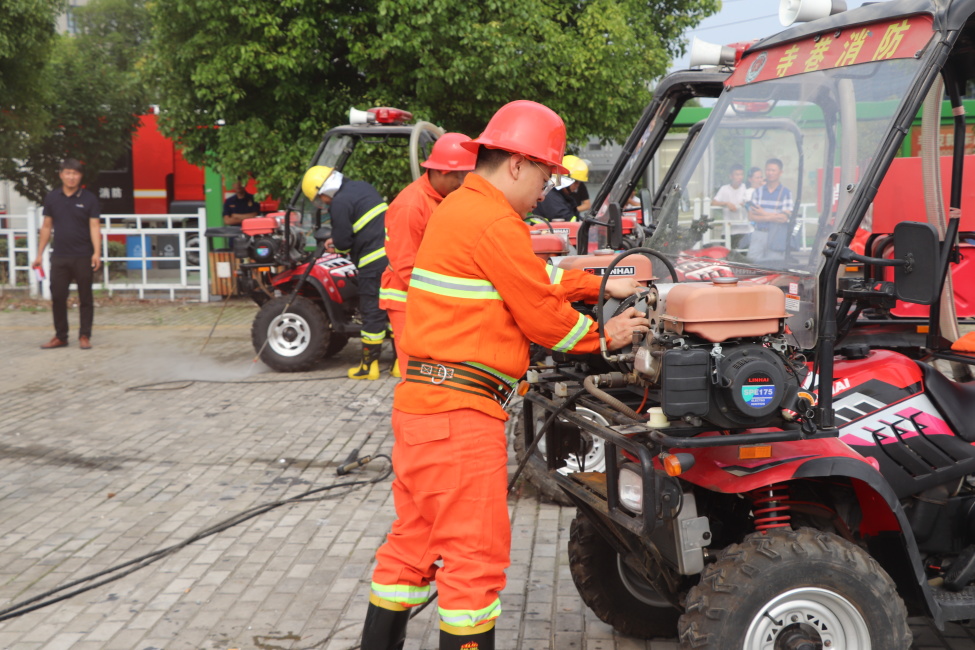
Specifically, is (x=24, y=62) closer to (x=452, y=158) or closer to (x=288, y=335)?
(x=288, y=335)

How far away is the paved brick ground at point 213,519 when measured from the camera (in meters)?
4.25

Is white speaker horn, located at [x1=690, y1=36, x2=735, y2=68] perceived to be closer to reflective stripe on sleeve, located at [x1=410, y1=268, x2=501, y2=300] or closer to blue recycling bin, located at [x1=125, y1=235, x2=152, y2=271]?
reflective stripe on sleeve, located at [x1=410, y1=268, x2=501, y2=300]

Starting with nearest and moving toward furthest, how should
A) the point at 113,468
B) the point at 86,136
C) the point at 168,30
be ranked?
the point at 113,468 < the point at 168,30 < the point at 86,136

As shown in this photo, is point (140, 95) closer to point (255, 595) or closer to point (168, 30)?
point (168, 30)

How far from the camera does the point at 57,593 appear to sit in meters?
4.66

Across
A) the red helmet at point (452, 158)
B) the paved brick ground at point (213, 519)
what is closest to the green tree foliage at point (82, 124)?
the paved brick ground at point (213, 519)

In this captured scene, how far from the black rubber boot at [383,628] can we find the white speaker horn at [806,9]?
260 centimetres

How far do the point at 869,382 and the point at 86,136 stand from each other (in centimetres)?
2375

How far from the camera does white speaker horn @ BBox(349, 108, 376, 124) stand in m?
10.2

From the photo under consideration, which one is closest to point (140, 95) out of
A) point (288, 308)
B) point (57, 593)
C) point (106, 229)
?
point (106, 229)

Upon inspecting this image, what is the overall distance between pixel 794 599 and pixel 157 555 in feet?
11.0

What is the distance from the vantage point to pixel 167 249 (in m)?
16.8

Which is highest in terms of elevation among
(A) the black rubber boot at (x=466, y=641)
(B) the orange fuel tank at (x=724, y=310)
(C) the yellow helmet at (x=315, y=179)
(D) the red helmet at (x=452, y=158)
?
(C) the yellow helmet at (x=315, y=179)

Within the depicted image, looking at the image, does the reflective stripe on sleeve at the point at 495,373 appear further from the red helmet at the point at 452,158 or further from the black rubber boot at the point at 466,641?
the red helmet at the point at 452,158
